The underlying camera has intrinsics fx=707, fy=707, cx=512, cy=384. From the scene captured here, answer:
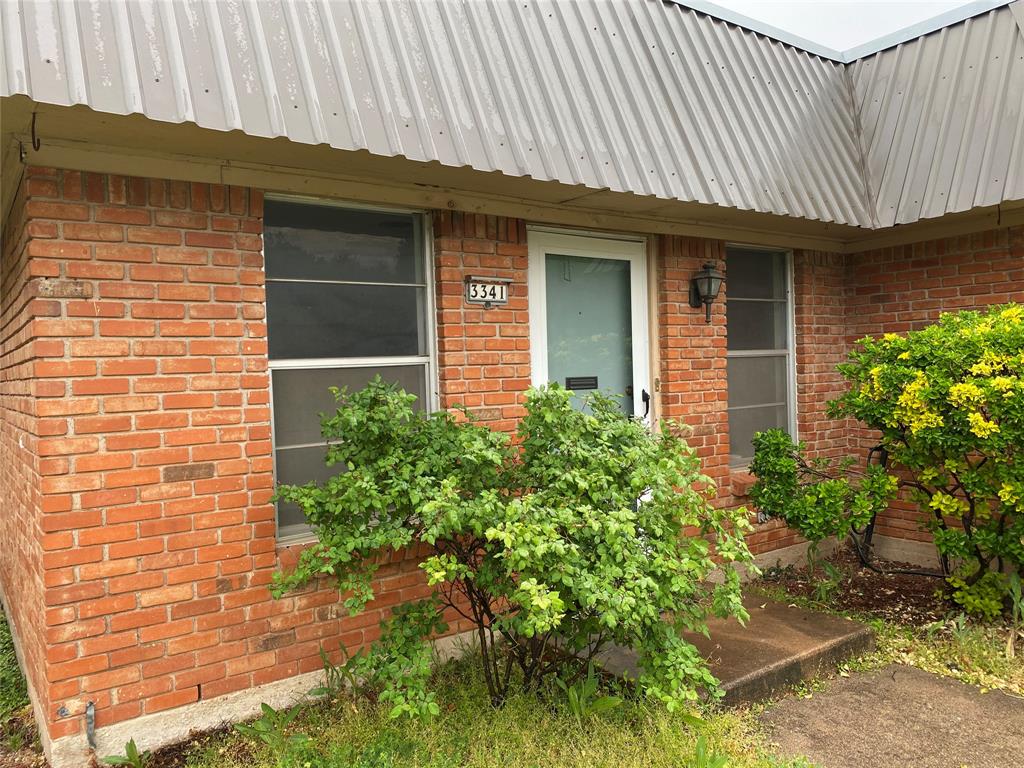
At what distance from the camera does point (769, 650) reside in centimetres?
409

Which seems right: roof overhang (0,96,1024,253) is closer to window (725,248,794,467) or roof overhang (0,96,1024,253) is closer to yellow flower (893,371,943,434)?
window (725,248,794,467)

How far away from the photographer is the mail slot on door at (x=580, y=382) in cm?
493

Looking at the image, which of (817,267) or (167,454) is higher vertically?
(817,267)

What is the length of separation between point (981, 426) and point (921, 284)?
2207 millimetres

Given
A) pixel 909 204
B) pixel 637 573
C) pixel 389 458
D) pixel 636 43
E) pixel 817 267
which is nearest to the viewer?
pixel 637 573

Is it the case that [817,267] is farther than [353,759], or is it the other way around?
[817,267]

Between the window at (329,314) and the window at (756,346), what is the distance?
115 inches

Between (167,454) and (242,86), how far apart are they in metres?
1.73

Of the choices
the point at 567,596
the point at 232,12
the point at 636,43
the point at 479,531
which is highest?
the point at 636,43

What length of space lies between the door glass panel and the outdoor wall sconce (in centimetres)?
52

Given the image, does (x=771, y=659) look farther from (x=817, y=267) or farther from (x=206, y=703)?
(x=817, y=267)

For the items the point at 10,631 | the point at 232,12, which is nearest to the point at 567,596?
the point at 232,12

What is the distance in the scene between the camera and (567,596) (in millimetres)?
3070

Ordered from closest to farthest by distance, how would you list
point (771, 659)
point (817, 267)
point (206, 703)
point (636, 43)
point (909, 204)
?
point (206, 703) < point (771, 659) < point (636, 43) < point (909, 204) < point (817, 267)
